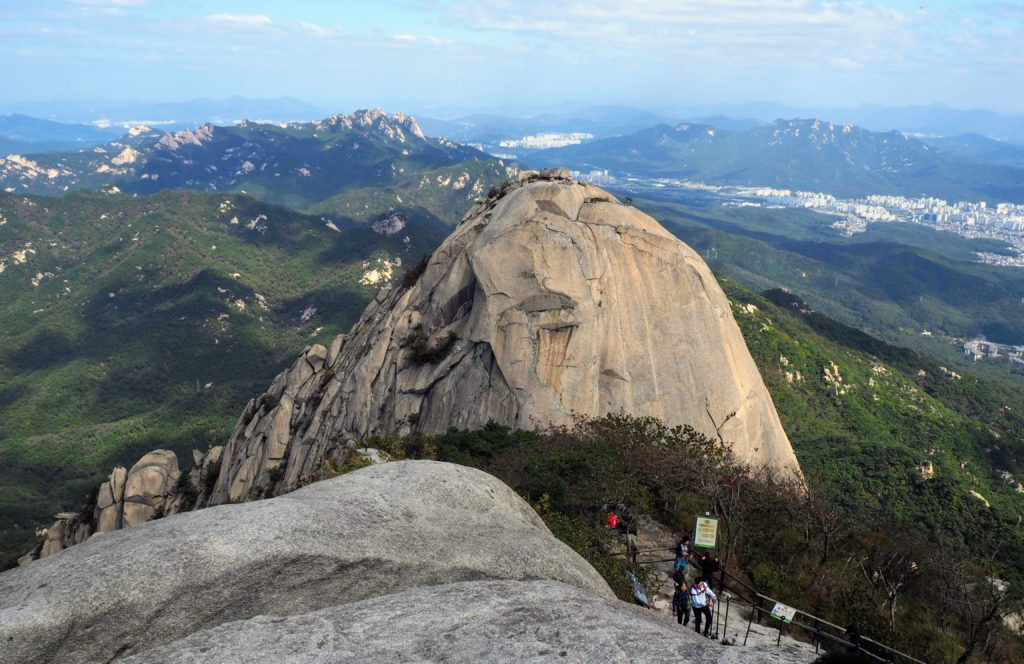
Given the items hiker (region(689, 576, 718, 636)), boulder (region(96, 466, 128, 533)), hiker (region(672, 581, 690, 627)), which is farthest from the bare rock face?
hiker (region(689, 576, 718, 636))

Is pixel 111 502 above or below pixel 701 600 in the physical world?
below

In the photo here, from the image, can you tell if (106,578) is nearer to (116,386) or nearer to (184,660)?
(184,660)

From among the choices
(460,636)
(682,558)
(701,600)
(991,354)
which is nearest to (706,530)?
(682,558)

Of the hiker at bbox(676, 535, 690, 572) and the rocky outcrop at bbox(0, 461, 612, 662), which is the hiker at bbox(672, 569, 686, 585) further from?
the rocky outcrop at bbox(0, 461, 612, 662)

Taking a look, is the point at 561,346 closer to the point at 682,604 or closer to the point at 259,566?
the point at 682,604

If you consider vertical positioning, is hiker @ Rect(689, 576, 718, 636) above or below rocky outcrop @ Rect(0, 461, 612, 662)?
below

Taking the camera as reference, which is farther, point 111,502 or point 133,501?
point 111,502
